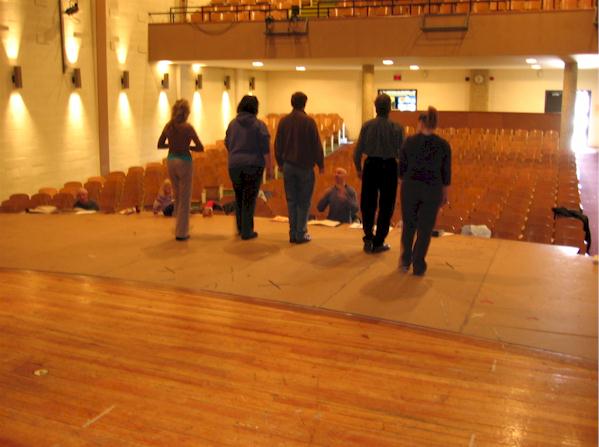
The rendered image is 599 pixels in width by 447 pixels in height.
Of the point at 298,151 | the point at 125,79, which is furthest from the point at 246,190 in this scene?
the point at 125,79

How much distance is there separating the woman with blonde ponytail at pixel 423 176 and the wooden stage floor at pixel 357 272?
42 centimetres

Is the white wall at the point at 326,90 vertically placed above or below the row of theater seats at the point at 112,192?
above

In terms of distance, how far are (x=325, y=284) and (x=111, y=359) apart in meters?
1.91

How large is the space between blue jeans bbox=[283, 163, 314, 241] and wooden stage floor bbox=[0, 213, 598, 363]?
21 centimetres

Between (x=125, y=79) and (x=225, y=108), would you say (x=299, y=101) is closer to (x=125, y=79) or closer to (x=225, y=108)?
(x=125, y=79)

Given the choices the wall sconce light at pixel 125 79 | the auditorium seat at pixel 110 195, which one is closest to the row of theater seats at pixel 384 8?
the wall sconce light at pixel 125 79

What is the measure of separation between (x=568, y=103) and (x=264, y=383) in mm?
16010

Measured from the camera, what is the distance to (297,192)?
20.3 ft

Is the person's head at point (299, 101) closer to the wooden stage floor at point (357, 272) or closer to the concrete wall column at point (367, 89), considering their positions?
the wooden stage floor at point (357, 272)

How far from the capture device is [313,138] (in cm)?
604

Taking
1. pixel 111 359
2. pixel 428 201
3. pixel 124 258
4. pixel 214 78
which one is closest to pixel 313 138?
pixel 428 201

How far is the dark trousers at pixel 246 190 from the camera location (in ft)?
20.7

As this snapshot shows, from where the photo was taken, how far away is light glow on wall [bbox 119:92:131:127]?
15.1 meters

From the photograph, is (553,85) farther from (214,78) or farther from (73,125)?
(73,125)
